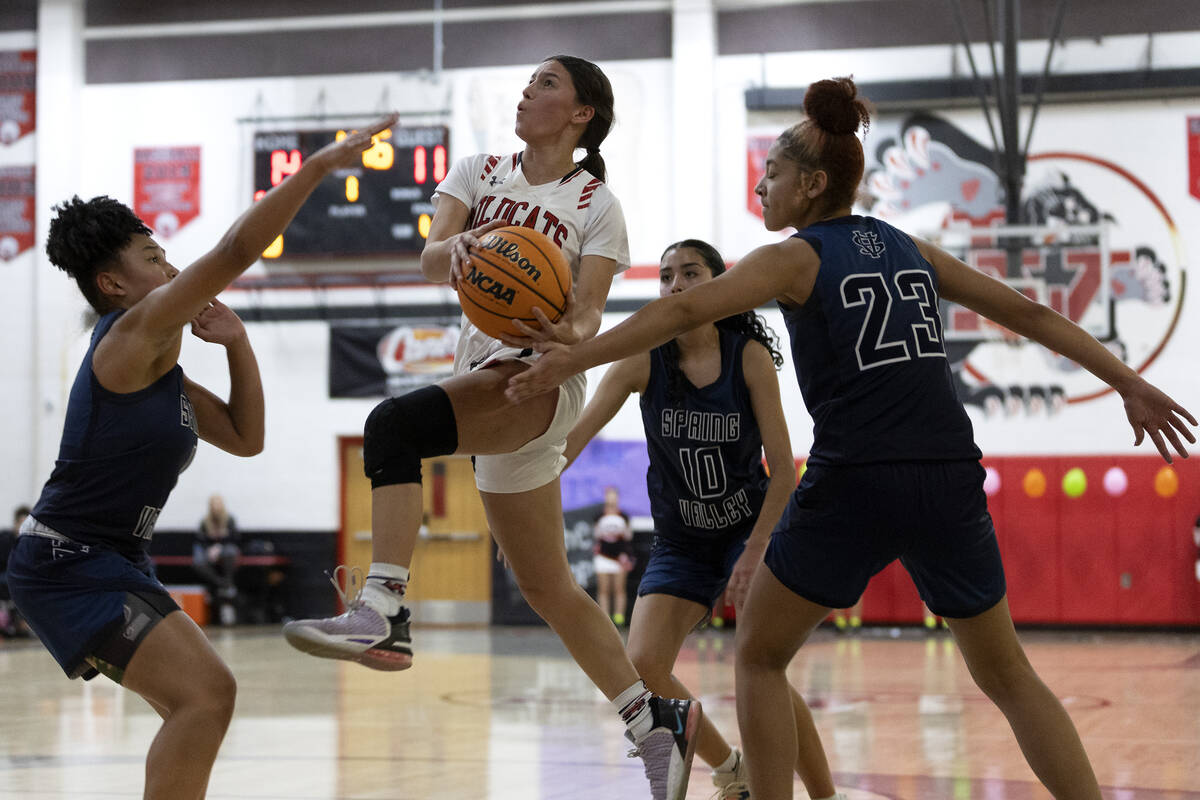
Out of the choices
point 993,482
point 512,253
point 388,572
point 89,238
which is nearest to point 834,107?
point 512,253

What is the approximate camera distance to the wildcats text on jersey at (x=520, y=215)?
12.1 ft

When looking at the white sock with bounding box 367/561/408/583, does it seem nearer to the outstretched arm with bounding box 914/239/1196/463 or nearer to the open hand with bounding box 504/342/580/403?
the open hand with bounding box 504/342/580/403

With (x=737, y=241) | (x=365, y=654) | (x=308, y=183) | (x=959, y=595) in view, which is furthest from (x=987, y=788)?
(x=737, y=241)

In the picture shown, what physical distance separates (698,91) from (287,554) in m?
7.46

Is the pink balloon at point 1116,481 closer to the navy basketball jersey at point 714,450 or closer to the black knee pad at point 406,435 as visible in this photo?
the navy basketball jersey at point 714,450

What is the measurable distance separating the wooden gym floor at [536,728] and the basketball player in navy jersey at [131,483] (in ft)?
6.38

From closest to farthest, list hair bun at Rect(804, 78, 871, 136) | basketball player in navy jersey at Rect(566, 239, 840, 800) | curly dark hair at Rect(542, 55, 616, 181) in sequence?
1. hair bun at Rect(804, 78, 871, 136)
2. curly dark hair at Rect(542, 55, 616, 181)
3. basketball player in navy jersey at Rect(566, 239, 840, 800)

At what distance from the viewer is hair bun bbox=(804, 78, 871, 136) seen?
338cm

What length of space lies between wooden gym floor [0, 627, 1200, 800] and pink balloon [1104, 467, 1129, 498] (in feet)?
7.51

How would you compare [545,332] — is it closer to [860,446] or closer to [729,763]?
[860,446]

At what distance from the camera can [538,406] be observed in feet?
11.5

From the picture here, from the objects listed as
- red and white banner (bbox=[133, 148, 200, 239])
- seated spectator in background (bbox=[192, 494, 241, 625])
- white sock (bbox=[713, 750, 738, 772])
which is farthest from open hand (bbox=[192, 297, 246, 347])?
red and white banner (bbox=[133, 148, 200, 239])

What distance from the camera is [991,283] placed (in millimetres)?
3480

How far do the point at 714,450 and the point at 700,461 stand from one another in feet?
0.19
